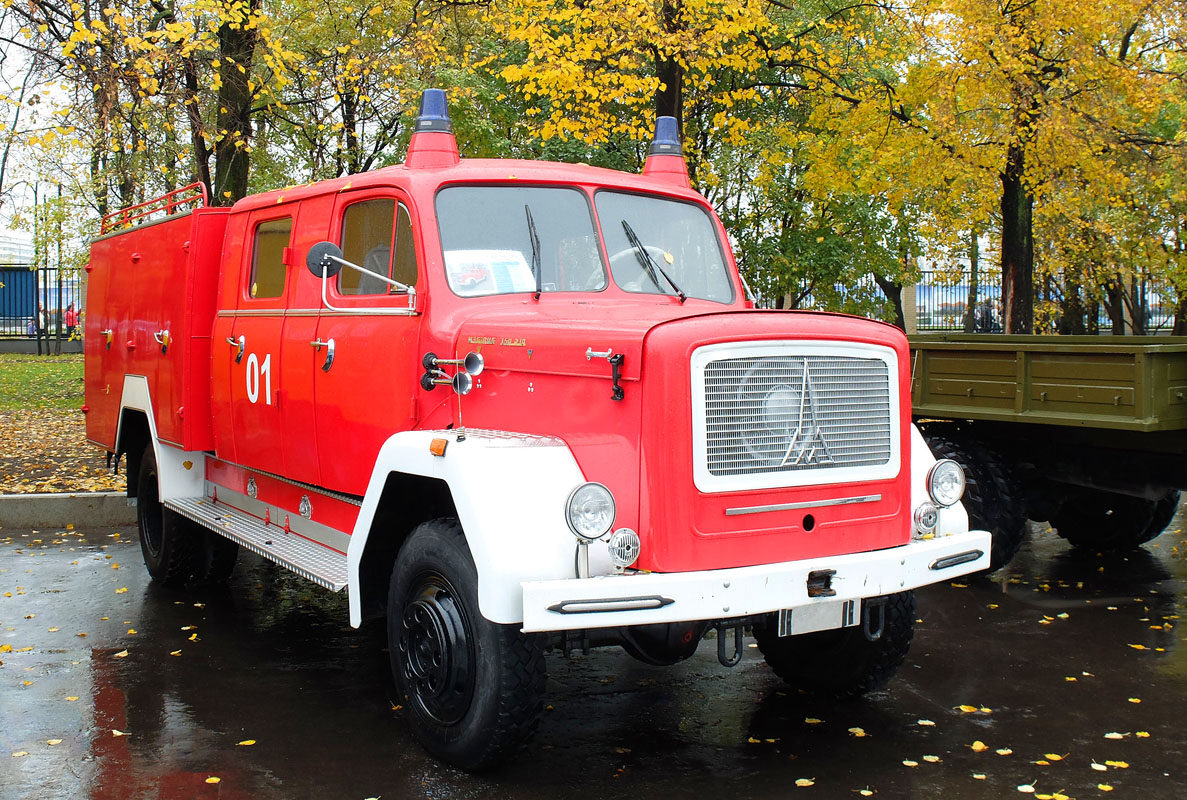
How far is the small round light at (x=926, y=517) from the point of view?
5027 mm

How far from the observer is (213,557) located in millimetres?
7750

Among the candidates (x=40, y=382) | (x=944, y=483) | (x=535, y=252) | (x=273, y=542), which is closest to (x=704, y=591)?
(x=944, y=483)

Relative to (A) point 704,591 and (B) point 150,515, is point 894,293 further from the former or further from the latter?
(A) point 704,591

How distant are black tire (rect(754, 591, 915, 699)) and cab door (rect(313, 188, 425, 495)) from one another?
6.34ft

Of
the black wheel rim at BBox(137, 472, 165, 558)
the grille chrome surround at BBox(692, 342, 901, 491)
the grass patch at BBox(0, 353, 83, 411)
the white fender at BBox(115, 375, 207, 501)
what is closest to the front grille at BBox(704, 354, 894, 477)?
the grille chrome surround at BBox(692, 342, 901, 491)

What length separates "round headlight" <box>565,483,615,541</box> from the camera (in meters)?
A: 4.09

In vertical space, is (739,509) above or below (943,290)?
below

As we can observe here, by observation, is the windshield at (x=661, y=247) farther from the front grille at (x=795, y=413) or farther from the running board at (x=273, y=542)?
the running board at (x=273, y=542)

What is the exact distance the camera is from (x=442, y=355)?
5.07 meters

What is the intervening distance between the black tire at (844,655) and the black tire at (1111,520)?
151 inches

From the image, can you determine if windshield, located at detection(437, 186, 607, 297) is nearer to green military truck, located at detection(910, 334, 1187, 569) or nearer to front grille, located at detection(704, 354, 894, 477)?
front grille, located at detection(704, 354, 894, 477)

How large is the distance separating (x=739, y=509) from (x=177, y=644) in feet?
11.9

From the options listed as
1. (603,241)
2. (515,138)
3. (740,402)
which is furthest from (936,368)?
(515,138)

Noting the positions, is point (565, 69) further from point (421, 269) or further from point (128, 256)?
point (421, 269)
